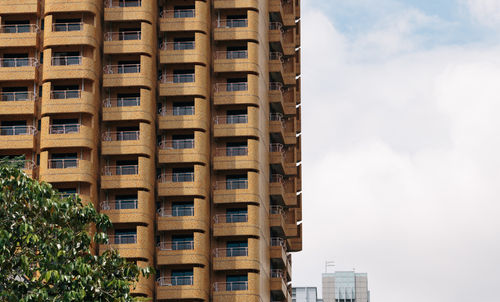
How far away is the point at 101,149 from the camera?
116375mm

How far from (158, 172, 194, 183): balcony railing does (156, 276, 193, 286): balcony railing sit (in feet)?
31.3

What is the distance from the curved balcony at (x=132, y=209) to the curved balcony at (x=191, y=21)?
1744 centimetres

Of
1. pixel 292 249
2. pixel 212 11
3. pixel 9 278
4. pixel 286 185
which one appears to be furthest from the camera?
pixel 292 249

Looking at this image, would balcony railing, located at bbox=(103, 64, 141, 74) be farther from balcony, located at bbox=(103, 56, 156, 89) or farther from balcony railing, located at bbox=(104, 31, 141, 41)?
balcony railing, located at bbox=(104, 31, 141, 41)

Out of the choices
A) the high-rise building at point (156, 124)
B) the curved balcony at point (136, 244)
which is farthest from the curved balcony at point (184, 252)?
the curved balcony at point (136, 244)

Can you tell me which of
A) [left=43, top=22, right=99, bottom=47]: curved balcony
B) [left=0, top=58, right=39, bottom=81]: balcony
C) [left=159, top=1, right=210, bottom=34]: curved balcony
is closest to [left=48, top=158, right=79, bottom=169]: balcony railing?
[left=0, top=58, right=39, bottom=81]: balcony

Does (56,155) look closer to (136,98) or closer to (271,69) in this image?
(136,98)

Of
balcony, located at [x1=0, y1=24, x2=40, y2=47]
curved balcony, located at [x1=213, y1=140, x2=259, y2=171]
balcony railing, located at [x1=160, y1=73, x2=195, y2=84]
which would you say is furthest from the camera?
balcony railing, located at [x1=160, y1=73, x2=195, y2=84]

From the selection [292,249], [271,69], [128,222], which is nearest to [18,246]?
[128,222]

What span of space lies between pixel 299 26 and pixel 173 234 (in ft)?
155

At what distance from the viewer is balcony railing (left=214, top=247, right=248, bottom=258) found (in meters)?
117

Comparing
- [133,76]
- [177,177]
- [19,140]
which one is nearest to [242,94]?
[177,177]

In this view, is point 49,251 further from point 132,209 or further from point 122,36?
point 122,36

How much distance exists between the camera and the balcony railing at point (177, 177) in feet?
385
